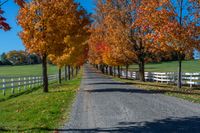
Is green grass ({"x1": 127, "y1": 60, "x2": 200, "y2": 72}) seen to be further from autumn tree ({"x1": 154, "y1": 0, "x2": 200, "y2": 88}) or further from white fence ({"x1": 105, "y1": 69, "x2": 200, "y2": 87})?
autumn tree ({"x1": 154, "y1": 0, "x2": 200, "y2": 88})

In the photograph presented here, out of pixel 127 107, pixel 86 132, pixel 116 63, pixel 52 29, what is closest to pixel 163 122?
pixel 86 132

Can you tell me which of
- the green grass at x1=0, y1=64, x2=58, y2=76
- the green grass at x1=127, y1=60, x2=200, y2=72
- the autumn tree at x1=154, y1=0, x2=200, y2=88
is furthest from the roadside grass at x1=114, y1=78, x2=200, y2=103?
the green grass at x1=127, y1=60, x2=200, y2=72

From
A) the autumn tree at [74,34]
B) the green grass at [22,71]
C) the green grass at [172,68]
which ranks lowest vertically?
the green grass at [22,71]

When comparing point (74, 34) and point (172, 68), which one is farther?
point (172, 68)

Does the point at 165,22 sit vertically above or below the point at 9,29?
above

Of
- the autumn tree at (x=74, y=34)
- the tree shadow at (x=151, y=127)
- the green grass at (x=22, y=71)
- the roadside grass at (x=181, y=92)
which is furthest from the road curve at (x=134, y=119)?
the green grass at (x=22, y=71)

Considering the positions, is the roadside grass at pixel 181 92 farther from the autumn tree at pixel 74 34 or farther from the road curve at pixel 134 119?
the autumn tree at pixel 74 34

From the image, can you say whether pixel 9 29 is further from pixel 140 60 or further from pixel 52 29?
pixel 140 60

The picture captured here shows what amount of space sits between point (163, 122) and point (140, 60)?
98.4ft

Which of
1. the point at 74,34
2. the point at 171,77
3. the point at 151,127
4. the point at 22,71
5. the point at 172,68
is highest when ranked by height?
the point at 74,34

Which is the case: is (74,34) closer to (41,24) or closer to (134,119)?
(41,24)

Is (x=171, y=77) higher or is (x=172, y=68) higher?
(x=171, y=77)

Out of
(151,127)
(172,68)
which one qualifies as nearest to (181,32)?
(151,127)

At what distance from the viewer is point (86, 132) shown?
9.52 meters
